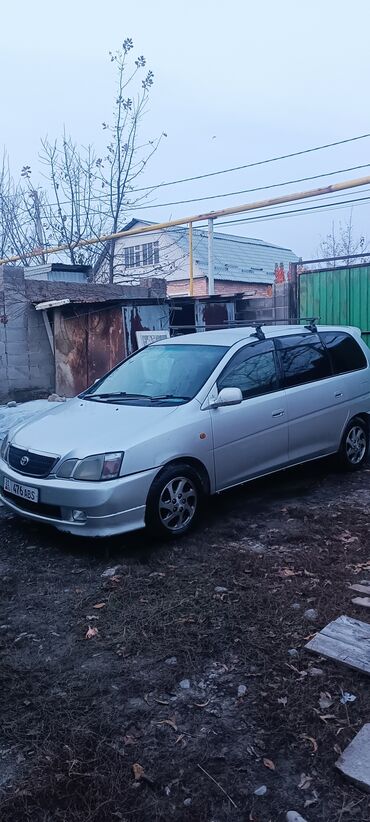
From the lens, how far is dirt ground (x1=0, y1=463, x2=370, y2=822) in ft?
7.47

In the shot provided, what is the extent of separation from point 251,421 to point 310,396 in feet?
3.20

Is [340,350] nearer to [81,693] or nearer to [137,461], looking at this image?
[137,461]

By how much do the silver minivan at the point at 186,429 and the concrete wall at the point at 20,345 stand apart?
434 centimetres

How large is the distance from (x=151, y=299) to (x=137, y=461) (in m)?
5.72

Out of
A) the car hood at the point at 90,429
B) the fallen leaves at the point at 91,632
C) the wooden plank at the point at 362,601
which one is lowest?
Result: the fallen leaves at the point at 91,632

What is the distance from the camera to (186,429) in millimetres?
4766

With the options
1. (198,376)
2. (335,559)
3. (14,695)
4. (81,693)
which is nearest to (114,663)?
(81,693)

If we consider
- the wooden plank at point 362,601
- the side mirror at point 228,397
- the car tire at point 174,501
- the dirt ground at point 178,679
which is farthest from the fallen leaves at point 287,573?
the side mirror at point 228,397

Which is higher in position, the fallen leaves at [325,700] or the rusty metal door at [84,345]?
the rusty metal door at [84,345]

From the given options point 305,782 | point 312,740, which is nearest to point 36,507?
point 312,740

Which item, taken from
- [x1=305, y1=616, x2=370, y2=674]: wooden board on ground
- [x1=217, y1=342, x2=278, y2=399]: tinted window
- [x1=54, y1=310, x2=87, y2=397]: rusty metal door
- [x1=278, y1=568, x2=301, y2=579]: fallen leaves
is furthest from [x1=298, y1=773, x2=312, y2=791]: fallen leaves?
[x1=54, y1=310, x2=87, y2=397]: rusty metal door

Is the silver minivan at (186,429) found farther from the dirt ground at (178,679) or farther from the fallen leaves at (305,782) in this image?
the fallen leaves at (305,782)

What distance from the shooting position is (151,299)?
9680 millimetres

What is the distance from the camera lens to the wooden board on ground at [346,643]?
3.02 metres
